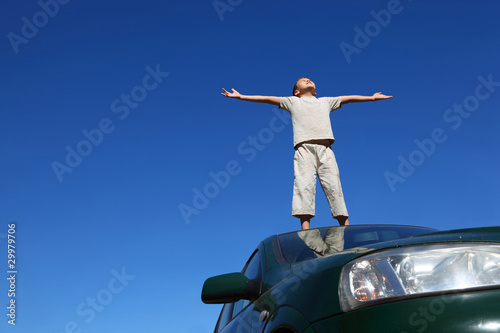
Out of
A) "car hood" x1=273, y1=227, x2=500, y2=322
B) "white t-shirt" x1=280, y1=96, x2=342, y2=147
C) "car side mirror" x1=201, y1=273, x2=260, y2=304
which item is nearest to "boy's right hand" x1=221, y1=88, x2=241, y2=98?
"white t-shirt" x1=280, y1=96, x2=342, y2=147

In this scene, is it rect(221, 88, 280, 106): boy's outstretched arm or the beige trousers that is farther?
rect(221, 88, 280, 106): boy's outstretched arm

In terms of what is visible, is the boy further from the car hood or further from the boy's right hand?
the car hood

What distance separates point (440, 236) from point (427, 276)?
22cm

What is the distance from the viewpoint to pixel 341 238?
261 cm

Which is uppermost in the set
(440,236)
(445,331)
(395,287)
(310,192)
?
(310,192)

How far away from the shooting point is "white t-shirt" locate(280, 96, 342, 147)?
5.39 metres

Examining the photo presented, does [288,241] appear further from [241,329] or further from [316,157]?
[316,157]

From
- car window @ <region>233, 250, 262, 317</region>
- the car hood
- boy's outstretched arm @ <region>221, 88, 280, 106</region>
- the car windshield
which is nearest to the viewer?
the car hood

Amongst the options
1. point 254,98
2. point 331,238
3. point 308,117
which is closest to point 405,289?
point 331,238

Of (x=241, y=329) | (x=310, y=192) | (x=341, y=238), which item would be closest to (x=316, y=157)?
(x=310, y=192)

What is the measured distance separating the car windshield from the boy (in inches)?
83.8

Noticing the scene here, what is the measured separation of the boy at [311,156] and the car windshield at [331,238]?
6.98ft

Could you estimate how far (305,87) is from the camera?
5785 mm

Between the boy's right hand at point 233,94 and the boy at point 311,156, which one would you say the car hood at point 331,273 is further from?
the boy's right hand at point 233,94
